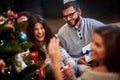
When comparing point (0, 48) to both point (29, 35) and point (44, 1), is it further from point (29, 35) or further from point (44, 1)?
point (44, 1)

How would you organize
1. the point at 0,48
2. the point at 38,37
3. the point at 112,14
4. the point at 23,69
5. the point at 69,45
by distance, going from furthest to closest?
the point at 112,14 < the point at 69,45 < the point at 38,37 < the point at 23,69 < the point at 0,48

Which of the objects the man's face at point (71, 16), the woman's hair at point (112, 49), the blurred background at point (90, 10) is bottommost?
the blurred background at point (90, 10)

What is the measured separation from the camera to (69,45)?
2.55 metres

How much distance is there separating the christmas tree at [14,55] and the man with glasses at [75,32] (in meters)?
1.16

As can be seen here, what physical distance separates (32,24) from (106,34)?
1.21 meters

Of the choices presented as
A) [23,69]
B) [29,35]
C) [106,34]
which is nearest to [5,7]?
[23,69]

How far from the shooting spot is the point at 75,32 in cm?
256

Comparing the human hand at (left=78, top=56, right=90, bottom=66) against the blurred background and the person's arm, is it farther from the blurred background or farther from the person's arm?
the blurred background

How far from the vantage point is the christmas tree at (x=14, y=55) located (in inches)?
46.8

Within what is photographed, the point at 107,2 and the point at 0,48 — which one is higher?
the point at 0,48

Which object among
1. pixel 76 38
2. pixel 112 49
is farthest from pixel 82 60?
pixel 112 49

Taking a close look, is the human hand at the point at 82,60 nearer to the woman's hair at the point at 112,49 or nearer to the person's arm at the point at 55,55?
the person's arm at the point at 55,55

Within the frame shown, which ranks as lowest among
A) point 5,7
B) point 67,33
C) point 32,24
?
point 67,33

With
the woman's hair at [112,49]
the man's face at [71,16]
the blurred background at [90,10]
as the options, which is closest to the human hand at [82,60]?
the man's face at [71,16]
